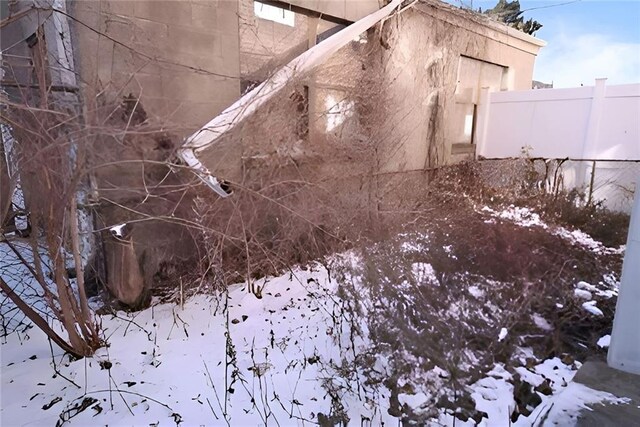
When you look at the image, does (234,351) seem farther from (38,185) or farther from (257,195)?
(38,185)

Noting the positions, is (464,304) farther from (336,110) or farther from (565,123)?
(565,123)

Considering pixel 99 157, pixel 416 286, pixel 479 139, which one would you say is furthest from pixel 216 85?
pixel 479 139

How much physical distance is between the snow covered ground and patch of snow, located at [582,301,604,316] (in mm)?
1114

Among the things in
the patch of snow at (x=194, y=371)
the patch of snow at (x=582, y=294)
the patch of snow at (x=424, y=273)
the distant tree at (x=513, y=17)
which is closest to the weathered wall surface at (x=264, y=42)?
the patch of snow at (x=194, y=371)

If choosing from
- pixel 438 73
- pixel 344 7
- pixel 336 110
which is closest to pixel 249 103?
pixel 336 110

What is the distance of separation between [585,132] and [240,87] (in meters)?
7.29

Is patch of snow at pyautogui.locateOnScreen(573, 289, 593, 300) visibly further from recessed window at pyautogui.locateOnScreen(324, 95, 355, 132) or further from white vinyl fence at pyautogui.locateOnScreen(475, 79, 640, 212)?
white vinyl fence at pyautogui.locateOnScreen(475, 79, 640, 212)

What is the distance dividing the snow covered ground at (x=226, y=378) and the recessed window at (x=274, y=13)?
3552 millimetres

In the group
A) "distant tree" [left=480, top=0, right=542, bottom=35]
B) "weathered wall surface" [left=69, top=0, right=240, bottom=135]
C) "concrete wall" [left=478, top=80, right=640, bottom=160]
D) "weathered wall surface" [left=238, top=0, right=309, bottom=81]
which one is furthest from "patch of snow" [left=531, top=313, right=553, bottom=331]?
"distant tree" [left=480, top=0, right=542, bottom=35]

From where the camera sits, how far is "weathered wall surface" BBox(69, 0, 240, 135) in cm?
325

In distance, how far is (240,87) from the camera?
4.33 meters

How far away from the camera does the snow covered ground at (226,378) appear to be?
2.28 metres

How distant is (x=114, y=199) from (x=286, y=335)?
203 cm

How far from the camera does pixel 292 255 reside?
467 cm
